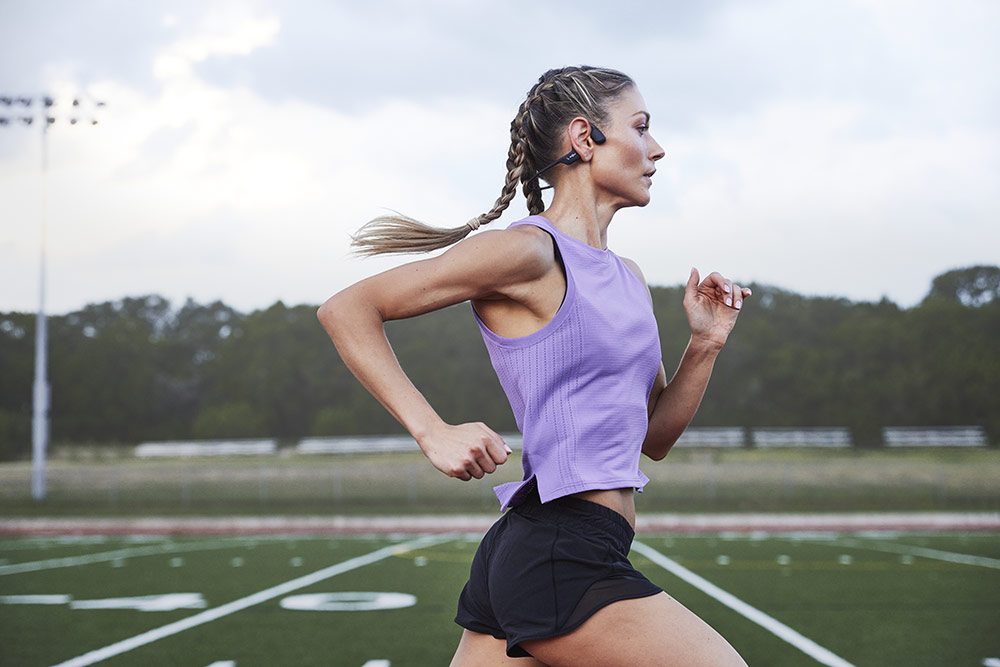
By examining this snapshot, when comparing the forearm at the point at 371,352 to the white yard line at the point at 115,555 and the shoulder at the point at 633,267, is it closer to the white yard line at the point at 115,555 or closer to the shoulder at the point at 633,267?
the shoulder at the point at 633,267

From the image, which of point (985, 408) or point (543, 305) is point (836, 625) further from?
point (985, 408)

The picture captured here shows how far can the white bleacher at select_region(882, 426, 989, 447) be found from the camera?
1462 inches

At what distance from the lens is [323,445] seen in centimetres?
3919

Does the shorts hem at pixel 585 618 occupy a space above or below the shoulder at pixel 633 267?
below

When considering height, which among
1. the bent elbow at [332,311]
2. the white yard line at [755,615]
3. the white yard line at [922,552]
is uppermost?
the bent elbow at [332,311]

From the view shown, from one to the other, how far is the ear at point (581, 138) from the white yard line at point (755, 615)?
191 inches

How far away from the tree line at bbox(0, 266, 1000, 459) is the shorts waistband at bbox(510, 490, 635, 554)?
35903mm

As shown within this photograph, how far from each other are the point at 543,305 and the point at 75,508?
24.8 meters

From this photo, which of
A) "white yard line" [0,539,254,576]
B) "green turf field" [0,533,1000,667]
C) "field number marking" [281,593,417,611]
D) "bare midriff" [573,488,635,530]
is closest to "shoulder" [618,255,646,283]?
"bare midriff" [573,488,635,530]

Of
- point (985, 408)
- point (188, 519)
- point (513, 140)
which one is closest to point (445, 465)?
point (513, 140)

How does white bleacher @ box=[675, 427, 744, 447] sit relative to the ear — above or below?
below

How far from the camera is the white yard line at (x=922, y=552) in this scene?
1183 centimetres

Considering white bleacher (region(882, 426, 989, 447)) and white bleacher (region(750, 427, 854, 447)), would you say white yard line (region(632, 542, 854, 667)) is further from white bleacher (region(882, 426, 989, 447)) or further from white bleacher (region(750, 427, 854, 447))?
white bleacher (region(882, 426, 989, 447))

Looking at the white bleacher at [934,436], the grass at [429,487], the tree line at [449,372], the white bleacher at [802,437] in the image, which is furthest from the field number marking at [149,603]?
the white bleacher at [934,436]
